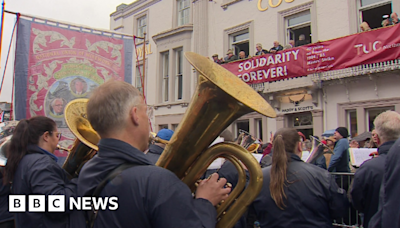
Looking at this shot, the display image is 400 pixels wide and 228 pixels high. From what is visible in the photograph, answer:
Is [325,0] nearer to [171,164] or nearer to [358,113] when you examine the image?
[358,113]

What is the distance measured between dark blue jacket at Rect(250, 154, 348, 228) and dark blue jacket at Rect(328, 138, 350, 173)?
1.84 metres

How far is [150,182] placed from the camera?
3.54 ft

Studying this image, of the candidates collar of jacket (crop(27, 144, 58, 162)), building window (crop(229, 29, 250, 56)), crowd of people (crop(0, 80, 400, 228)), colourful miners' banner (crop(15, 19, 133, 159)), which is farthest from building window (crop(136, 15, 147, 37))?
collar of jacket (crop(27, 144, 58, 162))

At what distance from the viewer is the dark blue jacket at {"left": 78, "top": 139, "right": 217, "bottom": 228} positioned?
1056 millimetres

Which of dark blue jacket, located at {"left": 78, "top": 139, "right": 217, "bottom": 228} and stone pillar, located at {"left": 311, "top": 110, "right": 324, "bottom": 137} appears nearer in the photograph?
dark blue jacket, located at {"left": 78, "top": 139, "right": 217, "bottom": 228}

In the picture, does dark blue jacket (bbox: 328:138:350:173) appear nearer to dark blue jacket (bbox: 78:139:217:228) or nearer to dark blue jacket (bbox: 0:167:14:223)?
dark blue jacket (bbox: 78:139:217:228)

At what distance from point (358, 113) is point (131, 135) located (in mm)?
8685

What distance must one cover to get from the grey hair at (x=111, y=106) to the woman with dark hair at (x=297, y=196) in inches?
62.6

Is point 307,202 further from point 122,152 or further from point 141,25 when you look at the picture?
point 141,25

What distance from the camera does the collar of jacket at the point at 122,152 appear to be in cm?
116

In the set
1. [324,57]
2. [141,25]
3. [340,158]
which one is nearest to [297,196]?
[340,158]

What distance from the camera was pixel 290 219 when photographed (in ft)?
7.75

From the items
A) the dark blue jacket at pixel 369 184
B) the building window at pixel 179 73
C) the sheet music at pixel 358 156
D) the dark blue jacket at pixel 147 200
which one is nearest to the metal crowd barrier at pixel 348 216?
the sheet music at pixel 358 156

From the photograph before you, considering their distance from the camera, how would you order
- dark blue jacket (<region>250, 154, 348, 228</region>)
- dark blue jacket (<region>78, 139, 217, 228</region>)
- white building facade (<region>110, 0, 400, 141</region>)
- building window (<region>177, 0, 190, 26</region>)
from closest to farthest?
dark blue jacket (<region>78, 139, 217, 228</region>), dark blue jacket (<region>250, 154, 348, 228</region>), white building facade (<region>110, 0, 400, 141</region>), building window (<region>177, 0, 190, 26</region>)
